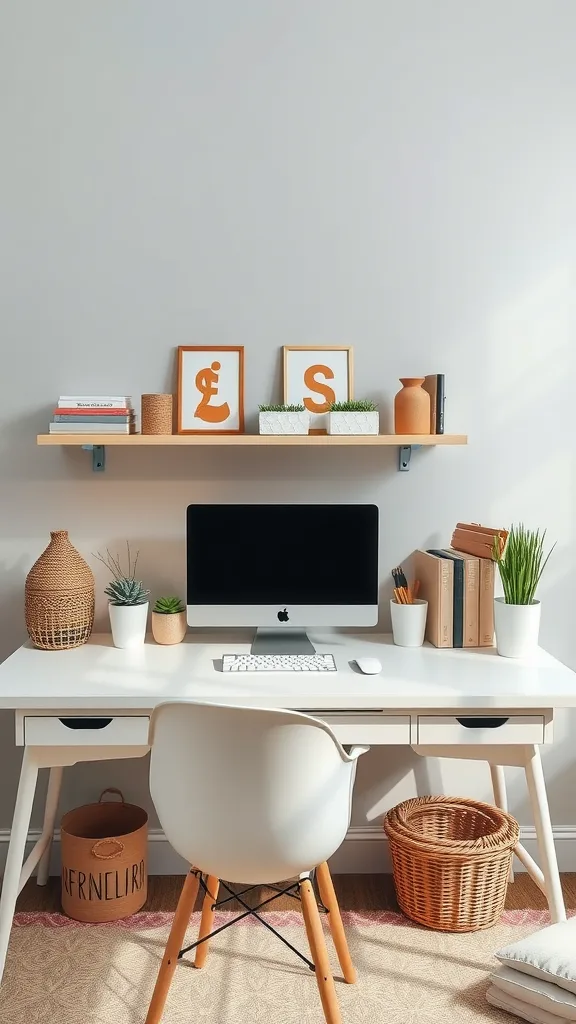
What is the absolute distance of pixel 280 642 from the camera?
101 inches

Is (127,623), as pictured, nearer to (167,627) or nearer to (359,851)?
(167,627)

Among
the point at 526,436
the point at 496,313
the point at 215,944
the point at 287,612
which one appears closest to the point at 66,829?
the point at 215,944

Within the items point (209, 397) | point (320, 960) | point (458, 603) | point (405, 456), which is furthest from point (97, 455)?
point (320, 960)

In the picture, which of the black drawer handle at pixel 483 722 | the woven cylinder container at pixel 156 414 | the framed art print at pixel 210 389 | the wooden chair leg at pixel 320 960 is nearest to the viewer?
the wooden chair leg at pixel 320 960

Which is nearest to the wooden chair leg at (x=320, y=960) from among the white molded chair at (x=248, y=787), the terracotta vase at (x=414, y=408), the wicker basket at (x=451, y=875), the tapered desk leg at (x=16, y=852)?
the white molded chair at (x=248, y=787)

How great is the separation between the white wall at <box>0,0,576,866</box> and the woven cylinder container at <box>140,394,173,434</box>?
0.16 metres

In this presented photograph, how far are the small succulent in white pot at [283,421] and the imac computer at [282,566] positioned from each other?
0.22 meters

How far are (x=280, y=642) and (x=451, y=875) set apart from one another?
0.78 m

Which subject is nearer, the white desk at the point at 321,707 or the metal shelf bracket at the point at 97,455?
the white desk at the point at 321,707

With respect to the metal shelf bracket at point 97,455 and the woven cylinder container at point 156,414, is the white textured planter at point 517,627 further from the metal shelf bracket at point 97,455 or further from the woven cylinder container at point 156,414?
the metal shelf bracket at point 97,455

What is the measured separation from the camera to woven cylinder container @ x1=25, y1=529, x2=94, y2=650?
96.5 inches

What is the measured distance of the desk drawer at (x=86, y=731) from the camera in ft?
6.94

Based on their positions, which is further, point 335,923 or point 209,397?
point 209,397

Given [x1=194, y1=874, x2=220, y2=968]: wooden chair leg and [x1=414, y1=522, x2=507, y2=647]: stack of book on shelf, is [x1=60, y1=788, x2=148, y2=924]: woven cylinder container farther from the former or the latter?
[x1=414, y1=522, x2=507, y2=647]: stack of book on shelf
